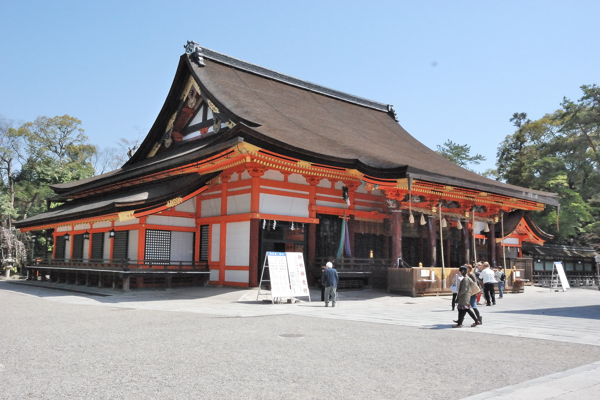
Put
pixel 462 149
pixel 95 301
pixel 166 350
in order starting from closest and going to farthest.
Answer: pixel 166 350 < pixel 95 301 < pixel 462 149

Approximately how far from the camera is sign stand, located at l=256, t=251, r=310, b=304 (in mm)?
15070

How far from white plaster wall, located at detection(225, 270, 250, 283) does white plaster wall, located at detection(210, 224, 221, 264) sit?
0.99 metres

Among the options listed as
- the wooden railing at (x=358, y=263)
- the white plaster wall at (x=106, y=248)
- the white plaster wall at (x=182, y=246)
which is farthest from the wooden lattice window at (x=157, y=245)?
the wooden railing at (x=358, y=263)

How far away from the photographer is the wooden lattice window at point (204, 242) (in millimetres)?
20831

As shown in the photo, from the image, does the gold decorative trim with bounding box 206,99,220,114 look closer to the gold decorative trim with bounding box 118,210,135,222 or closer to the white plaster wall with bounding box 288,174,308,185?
the white plaster wall with bounding box 288,174,308,185

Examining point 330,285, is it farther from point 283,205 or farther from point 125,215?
point 125,215

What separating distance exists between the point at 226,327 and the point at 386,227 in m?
14.5

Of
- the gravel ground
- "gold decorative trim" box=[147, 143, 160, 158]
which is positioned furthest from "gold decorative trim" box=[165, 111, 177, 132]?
the gravel ground

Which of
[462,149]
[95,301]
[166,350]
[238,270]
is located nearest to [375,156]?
[238,270]

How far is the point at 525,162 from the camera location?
42.2 metres

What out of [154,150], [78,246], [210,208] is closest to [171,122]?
[154,150]

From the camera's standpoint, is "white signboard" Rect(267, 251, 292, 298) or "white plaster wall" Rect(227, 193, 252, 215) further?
"white plaster wall" Rect(227, 193, 252, 215)

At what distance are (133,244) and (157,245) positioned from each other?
1.02 metres

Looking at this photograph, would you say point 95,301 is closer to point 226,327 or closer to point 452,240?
point 226,327
